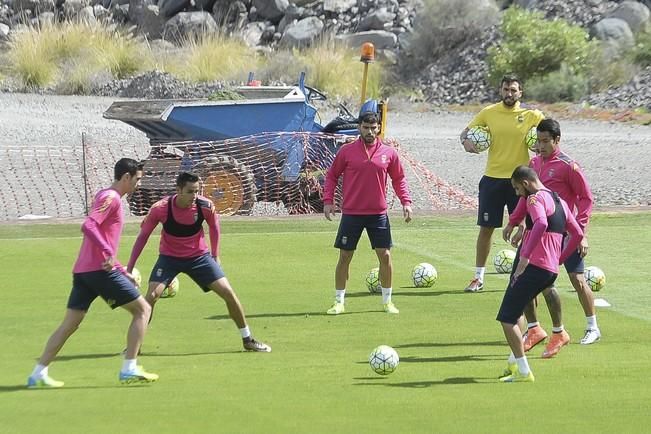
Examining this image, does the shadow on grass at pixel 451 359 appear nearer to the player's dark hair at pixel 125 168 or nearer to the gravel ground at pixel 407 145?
the player's dark hair at pixel 125 168

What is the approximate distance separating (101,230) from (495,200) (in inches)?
243

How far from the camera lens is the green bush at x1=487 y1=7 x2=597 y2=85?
41.4 metres

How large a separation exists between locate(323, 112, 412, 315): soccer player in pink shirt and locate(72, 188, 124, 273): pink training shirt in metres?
4.07

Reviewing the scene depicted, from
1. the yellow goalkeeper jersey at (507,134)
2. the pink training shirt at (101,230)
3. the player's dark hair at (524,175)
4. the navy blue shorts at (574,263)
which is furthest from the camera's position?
the yellow goalkeeper jersey at (507,134)

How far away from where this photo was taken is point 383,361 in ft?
34.7

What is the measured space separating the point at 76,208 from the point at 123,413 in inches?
637

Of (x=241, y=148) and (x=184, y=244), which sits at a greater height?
(x=184, y=244)

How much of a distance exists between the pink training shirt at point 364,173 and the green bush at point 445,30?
104 ft

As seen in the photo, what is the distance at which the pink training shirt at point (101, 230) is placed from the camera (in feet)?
32.9

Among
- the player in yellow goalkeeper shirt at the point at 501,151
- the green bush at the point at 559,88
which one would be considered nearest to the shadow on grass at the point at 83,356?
the player in yellow goalkeeper shirt at the point at 501,151

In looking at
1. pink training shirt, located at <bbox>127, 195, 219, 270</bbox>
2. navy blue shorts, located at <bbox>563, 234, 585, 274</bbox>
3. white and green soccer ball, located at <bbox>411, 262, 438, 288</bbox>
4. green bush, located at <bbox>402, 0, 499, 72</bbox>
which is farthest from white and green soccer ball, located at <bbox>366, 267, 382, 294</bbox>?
green bush, located at <bbox>402, 0, 499, 72</bbox>

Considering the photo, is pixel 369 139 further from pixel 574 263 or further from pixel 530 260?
pixel 530 260

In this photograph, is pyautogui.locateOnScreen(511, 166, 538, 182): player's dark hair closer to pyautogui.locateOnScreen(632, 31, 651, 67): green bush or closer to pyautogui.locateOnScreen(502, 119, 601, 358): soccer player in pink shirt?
pyautogui.locateOnScreen(502, 119, 601, 358): soccer player in pink shirt

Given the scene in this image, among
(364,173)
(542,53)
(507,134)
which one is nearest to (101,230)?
(364,173)
